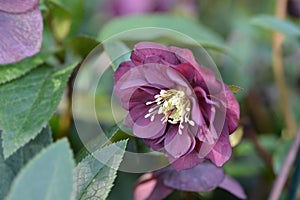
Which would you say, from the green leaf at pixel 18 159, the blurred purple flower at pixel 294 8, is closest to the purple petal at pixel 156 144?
the green leaf at pixel 18 159

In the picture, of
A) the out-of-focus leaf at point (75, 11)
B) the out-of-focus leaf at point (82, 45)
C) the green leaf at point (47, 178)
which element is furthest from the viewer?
the out-of-focus leaf at point (75, 11)

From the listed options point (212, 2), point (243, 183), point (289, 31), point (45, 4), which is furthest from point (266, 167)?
point (212, 2)

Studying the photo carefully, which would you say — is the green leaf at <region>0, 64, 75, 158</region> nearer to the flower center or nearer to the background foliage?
the background foliage

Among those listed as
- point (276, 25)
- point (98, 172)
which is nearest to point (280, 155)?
point (276, 25)

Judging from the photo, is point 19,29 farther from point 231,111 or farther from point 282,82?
point 282,82

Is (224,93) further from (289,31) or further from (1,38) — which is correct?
(289,31)

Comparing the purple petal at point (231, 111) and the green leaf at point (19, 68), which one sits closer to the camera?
the purple petal at point (231, 111)

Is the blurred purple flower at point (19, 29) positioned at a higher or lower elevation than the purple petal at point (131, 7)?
higher

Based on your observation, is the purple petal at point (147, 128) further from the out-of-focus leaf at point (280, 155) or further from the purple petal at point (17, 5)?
the out-of-focus leaf at point (280, 155)
